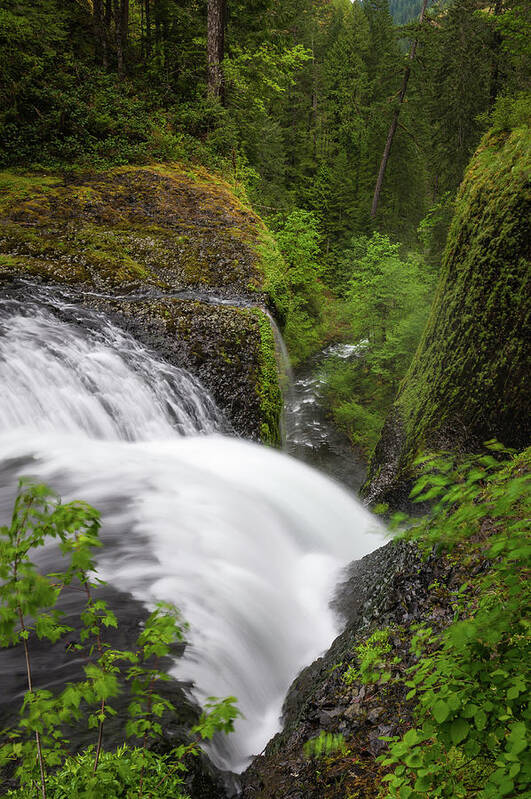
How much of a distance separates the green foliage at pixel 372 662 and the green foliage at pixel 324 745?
397 millimetres

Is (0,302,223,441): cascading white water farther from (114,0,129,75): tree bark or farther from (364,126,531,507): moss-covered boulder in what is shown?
(114,0,129,75): tree bark

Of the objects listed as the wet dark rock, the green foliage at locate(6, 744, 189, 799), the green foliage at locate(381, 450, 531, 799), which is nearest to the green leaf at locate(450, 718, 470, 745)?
the green foliage at locate(381, 450, 531, 799)

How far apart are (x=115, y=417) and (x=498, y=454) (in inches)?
207

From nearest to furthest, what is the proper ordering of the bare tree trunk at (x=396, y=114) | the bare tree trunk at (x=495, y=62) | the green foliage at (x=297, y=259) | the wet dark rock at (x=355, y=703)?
the wet dark rock at (x=355, y=703) → the green foliage at (x=297, y=259) → the bare tree trunk at (x=495, y=62) → the bare tree trunk at (x=396, y=114)

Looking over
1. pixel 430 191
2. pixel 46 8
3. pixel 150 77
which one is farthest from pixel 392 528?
pixel 430 191

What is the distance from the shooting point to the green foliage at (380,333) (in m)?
11.5

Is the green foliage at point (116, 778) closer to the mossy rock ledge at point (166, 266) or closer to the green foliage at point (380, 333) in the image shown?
the mossy rock ledge at point (166, 266)

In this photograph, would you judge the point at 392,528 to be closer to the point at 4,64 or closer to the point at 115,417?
the point at 115,417

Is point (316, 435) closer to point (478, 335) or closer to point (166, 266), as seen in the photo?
point (166, 266)

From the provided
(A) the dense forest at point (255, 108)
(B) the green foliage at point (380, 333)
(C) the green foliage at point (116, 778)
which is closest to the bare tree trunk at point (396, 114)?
(A) the dense forest at point (255, 108)

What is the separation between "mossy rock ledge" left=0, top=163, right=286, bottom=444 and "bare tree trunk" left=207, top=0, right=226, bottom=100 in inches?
177

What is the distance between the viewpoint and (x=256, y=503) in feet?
20.4

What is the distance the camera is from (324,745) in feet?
9.40

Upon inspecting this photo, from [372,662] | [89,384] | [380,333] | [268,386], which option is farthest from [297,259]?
[372,662]
